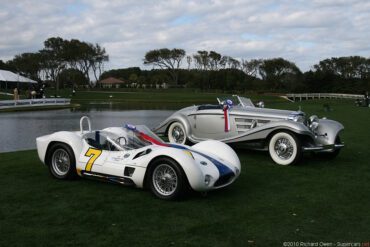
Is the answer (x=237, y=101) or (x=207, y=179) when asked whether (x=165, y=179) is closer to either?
(x=207, y=179)

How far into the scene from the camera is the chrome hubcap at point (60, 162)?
755 cm

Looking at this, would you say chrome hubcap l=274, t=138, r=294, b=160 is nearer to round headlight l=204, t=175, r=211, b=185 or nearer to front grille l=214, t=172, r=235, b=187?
front grille l=214, t=172, r=235, b=187

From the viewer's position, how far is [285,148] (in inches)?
362

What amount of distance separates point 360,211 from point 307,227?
1.16 meters

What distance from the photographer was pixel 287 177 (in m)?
8.00

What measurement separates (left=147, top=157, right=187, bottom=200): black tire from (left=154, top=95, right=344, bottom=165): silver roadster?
3.68 metres

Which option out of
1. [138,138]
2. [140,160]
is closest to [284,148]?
[138,138]

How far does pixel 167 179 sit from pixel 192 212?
29.6 inches

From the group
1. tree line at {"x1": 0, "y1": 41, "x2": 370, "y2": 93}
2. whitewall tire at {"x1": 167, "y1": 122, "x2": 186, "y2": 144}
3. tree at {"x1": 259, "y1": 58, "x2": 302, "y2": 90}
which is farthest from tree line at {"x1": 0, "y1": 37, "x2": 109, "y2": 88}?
whitewall tire at {"x1": 167, "y1": 122, "x2": 186, "y2": 144}

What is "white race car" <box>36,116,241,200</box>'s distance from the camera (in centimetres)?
609

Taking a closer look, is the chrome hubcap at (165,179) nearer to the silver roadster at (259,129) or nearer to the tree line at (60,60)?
the silver roadster at (259,129)

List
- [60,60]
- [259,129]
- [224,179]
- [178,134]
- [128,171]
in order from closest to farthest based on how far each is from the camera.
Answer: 1. [224,179]
2. [128,171]
3. [259,129]
4. [178,134]
5. [60,60]

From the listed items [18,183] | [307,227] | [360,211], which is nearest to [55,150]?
[18,183]

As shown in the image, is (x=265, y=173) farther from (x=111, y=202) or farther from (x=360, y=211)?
(x=111, y=202)
